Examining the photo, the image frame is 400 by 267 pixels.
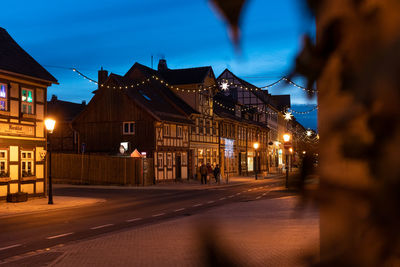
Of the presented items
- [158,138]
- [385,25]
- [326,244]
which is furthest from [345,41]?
[158,138]

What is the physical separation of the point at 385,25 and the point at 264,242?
9.46m

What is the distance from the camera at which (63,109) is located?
5175 centimetres

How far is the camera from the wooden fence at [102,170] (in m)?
35.8

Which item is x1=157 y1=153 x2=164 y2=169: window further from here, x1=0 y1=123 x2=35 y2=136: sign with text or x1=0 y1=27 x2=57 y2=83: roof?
x1=0 y1=123 x2=35 y2=136: sign with text

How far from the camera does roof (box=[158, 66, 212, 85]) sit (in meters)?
46.5

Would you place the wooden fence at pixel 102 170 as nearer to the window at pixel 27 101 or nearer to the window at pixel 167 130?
the window at pixel 167 130

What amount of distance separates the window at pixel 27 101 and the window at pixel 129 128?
52.8 ft

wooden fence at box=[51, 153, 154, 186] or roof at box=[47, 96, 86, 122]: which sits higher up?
roof at box=[47, 96, 86, 122]

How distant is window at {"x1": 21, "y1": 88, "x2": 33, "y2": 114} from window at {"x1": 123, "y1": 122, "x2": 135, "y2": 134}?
633 inches

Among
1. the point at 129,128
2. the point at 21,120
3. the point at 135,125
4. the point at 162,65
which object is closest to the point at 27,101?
the point at 21,120

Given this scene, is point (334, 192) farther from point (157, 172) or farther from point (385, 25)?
point (157, 172)

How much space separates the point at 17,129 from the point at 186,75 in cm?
2669

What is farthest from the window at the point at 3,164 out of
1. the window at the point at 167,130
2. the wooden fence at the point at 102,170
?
the window at the point at 167,130

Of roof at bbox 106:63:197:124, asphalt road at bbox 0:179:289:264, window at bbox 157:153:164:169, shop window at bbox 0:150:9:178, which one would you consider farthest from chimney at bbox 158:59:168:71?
asphalt road at bbox 0:179:289:264
